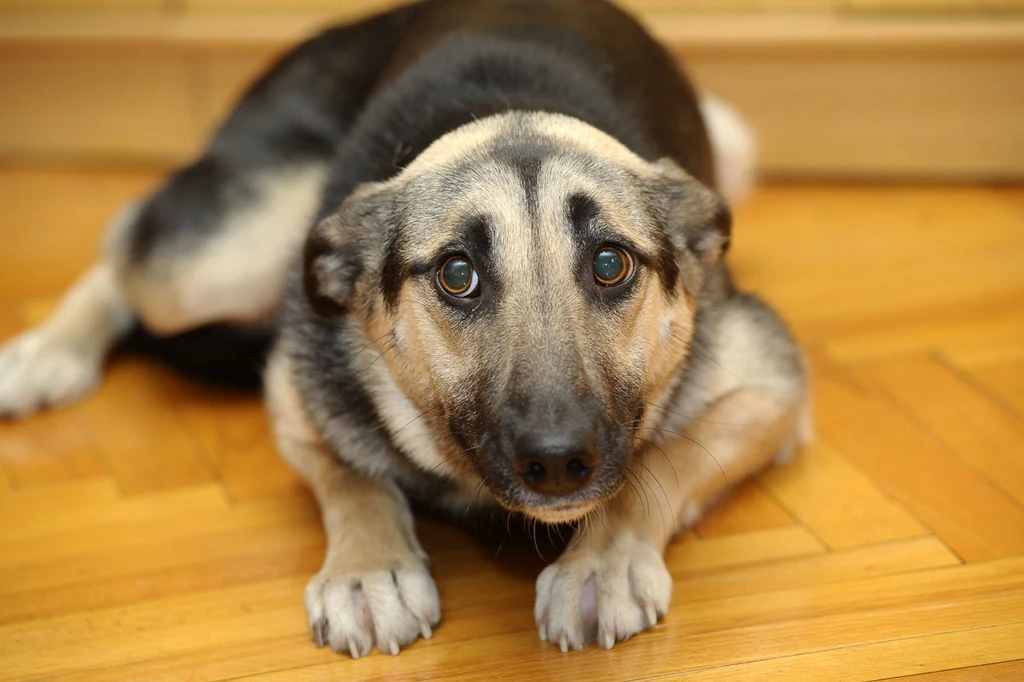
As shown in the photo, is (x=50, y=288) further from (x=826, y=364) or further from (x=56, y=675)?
(x=826, y=364)

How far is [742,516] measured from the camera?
255cm

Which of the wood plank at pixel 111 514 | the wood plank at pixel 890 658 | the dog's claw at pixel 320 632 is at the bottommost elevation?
the wood plank at pixel 111 514

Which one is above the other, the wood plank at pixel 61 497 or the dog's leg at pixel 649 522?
the dog's leg at pixel 649 522

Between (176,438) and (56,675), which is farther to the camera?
(176,438)

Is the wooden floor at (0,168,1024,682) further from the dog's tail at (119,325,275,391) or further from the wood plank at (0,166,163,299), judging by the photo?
the wood plank at (0,166,163,299)

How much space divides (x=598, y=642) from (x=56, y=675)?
100 cm

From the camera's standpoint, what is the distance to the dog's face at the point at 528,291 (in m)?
1.98

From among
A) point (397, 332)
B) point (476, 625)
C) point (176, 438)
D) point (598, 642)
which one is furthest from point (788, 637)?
point (176, 438)

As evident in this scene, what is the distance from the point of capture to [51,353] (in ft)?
10.8

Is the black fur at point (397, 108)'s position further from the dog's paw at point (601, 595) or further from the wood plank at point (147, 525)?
the dog's paw at point (601, 595)

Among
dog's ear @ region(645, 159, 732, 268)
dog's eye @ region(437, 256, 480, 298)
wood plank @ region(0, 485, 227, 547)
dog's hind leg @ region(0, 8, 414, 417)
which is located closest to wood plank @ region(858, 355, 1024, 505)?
dog's ear @ region(645, 159, 732, 268)

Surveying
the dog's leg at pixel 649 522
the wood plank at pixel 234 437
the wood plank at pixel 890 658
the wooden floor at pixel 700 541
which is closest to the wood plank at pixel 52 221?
the wooden floor at pixel 700 541

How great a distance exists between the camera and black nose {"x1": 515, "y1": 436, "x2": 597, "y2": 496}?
1899 mm

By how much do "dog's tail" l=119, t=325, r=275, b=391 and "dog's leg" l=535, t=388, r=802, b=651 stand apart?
4.17 feet
